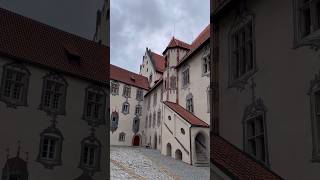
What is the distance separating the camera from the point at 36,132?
0.50 meters

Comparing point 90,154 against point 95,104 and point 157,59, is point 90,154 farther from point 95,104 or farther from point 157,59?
point 157,59

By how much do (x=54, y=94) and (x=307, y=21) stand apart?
43 centimetres

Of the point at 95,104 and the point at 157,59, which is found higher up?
the point at 157,59

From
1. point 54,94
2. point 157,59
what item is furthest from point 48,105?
point 157,59

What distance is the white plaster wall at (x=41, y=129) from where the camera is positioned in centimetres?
47

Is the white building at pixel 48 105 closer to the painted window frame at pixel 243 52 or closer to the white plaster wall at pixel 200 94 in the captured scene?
the painted window frame at pixel 243 52

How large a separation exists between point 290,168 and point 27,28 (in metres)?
0.44

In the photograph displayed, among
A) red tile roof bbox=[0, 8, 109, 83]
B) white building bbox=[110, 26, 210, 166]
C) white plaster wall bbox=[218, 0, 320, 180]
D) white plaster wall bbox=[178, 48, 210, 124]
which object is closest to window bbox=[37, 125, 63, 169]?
red tile roof bbox=[0, 8, 109, 83]

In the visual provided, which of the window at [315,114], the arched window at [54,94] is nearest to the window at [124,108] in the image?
the arched window at [54,94]

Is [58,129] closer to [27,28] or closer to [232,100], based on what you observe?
[27,28]

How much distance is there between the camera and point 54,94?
54 cm

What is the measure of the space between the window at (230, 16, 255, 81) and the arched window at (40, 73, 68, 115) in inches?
12.6

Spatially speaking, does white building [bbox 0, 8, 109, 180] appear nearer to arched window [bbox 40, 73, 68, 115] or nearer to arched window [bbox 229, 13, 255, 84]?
arched window [bbox 40, 73, 68, 115]

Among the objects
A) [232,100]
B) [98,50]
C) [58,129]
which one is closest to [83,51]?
[98,50]
